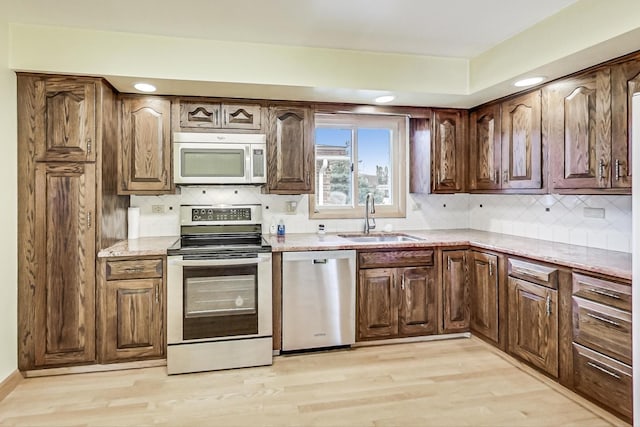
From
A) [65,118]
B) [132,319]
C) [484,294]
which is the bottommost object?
[132,319]

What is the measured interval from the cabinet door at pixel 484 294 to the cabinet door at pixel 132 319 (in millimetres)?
2537

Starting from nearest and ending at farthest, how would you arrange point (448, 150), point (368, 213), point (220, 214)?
point (220, 214), point (448, 150), point (368, 213)

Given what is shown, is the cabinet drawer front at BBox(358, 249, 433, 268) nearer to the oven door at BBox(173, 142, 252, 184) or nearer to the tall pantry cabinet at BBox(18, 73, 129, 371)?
the oven door at BBox(173, 142, 252, 184)

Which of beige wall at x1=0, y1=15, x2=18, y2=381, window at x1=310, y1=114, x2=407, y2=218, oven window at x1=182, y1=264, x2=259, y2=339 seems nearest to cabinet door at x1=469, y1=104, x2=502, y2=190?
window at x1=310, y1=114, x2=407, y2=218

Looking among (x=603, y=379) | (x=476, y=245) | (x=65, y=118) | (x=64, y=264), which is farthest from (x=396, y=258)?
(x=65, y=118)

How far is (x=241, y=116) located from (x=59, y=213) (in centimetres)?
153

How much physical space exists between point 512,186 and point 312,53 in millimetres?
1940

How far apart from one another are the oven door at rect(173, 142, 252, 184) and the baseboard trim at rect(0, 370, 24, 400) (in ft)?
5.60

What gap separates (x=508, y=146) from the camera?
336 centimetres

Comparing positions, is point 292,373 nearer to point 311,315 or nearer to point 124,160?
point 311,315

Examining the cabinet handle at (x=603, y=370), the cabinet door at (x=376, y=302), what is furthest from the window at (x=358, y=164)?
the cabinet handle at (x=603, y=370)

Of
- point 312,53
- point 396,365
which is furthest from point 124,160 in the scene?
point 396,365

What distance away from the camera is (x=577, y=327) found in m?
2.46

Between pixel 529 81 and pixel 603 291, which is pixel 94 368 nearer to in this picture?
pixel 603 291
